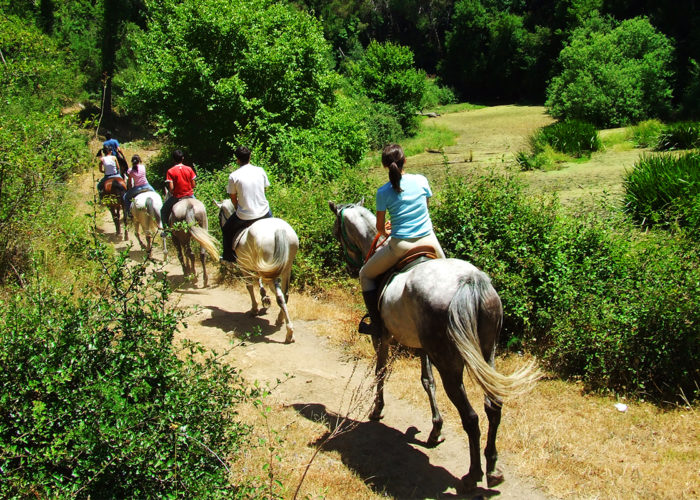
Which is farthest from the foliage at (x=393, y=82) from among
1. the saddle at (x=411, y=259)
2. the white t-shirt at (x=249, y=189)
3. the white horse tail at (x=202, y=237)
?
the saddle at (x=411, y=259)

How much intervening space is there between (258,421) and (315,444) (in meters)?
0.67

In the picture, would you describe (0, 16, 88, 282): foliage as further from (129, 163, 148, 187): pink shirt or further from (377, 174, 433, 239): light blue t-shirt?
(377, 174, 433, 239): light blue t-shirt

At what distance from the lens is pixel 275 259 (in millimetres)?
7832

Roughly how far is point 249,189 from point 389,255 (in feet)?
11.5

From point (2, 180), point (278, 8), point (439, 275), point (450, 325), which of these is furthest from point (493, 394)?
point (278, 8)

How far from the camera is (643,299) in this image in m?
6.48

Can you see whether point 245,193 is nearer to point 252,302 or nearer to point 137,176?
point 252,302

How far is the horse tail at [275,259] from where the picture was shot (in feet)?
25.7

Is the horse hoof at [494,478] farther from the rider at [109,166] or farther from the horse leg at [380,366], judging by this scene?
the rider at [109,166]

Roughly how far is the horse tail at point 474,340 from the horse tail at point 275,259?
13.0ft

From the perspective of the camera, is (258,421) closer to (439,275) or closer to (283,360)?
(283,360)

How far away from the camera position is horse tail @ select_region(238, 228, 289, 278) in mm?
7839

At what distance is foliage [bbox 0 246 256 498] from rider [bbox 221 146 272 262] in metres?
3.74

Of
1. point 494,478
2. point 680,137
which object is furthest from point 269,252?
point 680,137
